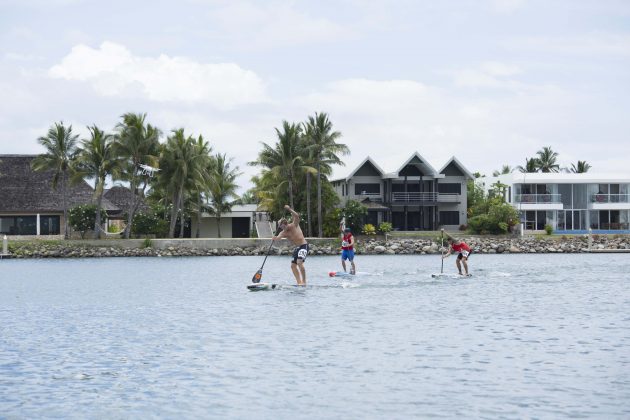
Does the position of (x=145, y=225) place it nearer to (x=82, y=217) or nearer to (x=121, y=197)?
(x=82, y=217)

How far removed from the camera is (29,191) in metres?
74.8

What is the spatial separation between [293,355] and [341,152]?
57207 mm

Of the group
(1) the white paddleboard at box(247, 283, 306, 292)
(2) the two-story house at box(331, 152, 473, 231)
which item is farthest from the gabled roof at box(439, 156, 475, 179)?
(1) the white paddleboard at box(247, 283, 306, 292)

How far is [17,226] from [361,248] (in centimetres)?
2761

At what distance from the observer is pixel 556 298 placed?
27531mm

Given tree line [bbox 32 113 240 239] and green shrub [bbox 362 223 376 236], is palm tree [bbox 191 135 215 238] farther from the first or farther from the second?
green shrub [bbox 362 223 376 236]

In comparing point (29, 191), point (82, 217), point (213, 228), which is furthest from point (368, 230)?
point (29, 191)

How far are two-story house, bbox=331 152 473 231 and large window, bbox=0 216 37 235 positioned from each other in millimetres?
26431

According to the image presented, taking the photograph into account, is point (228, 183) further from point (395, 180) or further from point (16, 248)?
point (16, 248)

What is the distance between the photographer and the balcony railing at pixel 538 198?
8256cm

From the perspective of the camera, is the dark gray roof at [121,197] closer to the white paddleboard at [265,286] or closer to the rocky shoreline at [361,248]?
the rocky shoreline at [361,248]

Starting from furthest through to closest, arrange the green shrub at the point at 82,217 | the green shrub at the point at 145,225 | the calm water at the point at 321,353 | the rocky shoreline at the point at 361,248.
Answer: the green shrub at the point at 145,225 < the green shrub at the point at 82,217 < the rocky shoreline at the point at 361,248 < the calm water at the point at 321,353

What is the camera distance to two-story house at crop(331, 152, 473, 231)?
3162 inches

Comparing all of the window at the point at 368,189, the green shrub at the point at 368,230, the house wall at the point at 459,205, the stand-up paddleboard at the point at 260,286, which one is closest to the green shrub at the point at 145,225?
the green shrub at the point at 368,230
